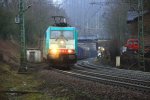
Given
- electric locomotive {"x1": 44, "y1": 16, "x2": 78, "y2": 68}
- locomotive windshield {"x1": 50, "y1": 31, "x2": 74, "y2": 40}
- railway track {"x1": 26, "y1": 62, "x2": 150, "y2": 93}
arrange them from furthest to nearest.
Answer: locomotive windshield {"x1": 50, "y1": 31, "x2": 74, "y2": 40} < electric locomotive {"x1": 44, "y1": 16, "x2": 78, "y2": 68} < railway track {"x1": 26, "y1": 62, "x2": 150, "y2": 93}

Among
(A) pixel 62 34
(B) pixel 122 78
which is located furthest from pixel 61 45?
(B) pixel 122 78

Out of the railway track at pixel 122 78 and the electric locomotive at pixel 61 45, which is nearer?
the railway track at pixel 122 78

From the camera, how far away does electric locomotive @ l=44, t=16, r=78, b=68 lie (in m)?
27.0

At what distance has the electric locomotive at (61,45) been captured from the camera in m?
27.0

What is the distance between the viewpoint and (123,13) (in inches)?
2457

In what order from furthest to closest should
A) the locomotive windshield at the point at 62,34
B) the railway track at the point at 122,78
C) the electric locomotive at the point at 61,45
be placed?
1. the locomotive windshield at the point at 62,34
2. the electric locomotive at the point at 61,45
3. the railway track at the point at 122,78

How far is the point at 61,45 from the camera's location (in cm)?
2745

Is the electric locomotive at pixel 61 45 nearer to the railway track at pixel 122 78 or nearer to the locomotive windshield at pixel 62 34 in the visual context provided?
the locomotive windshield at pixel 62 34

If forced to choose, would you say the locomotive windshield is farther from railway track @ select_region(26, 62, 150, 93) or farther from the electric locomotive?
railway track @ select_region(26, 62, 150, 93)

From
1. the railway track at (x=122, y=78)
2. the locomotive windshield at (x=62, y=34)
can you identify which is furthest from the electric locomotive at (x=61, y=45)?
the railway track at (x=122, y=78)

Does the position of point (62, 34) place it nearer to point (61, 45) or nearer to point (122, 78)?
point (61, 45)

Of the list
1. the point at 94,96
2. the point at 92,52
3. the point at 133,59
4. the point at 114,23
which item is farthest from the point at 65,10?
the point at 94,96

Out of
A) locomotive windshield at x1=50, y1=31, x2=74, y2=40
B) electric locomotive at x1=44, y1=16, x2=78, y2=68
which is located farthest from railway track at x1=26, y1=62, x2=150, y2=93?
locomotive windshield at x1=50, y1=31, x2=74, y2=40

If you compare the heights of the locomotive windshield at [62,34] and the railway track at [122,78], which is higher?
the locomotive windshield at [62,34]
